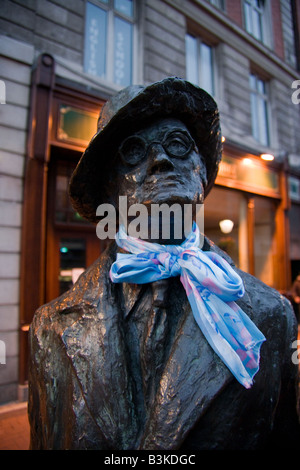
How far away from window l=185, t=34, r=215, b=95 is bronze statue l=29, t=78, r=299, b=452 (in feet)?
22.7

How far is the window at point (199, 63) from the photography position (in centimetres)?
768

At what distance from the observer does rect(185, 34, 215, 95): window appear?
25.2 ft

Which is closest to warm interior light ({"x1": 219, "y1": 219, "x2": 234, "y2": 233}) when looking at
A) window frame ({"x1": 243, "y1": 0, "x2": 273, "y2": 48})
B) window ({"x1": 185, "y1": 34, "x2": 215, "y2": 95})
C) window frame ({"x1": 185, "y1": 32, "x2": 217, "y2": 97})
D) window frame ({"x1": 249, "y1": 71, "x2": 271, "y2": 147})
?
window frame ({"x1": 249, "y1": 71, "x2": 271, "y2": 147})

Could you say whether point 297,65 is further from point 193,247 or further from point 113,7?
point 193,247

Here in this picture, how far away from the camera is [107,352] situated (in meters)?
1.19

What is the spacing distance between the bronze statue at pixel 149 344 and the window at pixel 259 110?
842 centimetres

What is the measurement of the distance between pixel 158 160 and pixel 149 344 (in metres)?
0.77

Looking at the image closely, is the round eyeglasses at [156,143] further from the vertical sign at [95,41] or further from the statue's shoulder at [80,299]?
the vertical sign at [95,41]

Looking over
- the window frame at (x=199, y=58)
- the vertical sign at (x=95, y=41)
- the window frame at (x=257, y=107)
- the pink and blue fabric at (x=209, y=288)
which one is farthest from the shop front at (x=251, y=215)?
the pink and blue fabric at (x=209, y=288)

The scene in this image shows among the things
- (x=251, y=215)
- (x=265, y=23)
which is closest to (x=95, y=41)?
(x=251, y=215)

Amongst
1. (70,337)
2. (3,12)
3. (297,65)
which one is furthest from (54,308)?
(297,65)

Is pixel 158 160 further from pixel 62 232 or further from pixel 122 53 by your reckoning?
pixel 122 53
